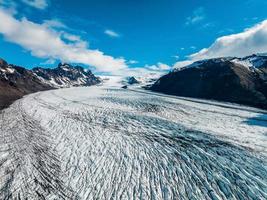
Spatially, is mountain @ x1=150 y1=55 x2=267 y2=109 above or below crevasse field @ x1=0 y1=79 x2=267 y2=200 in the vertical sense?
above

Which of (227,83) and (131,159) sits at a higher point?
(227,83)

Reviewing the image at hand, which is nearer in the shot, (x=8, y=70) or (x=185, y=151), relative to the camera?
(x=185, y=151)

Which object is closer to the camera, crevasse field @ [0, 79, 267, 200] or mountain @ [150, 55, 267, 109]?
crevasse field @ [0, 79, 267, 200]

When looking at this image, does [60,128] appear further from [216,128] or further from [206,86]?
[206,86]

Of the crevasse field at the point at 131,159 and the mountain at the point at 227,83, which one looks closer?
the crevasse field at the point at 131,159

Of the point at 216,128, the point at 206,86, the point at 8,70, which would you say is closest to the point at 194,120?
the point at 216,128
